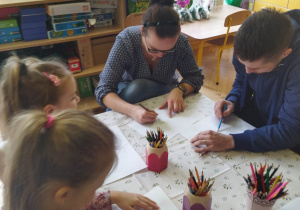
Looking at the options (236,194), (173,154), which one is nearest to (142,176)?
(173,154)

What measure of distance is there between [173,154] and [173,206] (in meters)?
0.23

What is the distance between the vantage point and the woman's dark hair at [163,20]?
3.98 ft

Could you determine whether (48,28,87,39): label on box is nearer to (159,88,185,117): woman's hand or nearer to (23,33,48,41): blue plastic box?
(23,33,48,41): blue plastic box

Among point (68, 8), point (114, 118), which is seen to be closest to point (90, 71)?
point (68, 8)

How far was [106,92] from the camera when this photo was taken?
1354 mm

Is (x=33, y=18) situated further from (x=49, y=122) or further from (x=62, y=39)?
(x=49, y=122)

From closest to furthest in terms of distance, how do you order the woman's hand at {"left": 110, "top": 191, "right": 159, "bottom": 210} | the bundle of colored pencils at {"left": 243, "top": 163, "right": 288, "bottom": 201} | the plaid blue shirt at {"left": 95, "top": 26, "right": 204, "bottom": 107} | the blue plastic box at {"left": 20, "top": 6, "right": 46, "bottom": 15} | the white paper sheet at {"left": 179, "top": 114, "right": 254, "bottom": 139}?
1. the bundle of colored pencils at {"left": 243, "top": 163, "right": 288, "bottom": 201}
2. the woman's hand at {"left": 110, "top": 191, "right": 159, "bottom": 210}
3. the white paper sheet at {"left": 179, "top": 114, "right": 254, "bottom": 139}
4. the plaid blue shirt at {"left": 95, "top": 26, "right": 204, "bottom": 107}
5. the blue plastic box at {"left": 20, "top": 6, "right": 46, "bottom": 15}

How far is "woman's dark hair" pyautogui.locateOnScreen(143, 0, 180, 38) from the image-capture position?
121 cm

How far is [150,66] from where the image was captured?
154 cm

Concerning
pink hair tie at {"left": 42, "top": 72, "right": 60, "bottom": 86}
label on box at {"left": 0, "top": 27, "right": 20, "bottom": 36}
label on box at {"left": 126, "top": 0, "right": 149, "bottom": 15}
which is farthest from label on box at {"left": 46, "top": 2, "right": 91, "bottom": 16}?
pink hair tie at {"left": 42, "top": 72, "right": 60, "bottom": 86}

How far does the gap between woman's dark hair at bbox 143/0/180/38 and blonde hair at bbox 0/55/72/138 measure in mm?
584

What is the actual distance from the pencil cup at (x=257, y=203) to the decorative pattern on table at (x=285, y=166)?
0.33 ft

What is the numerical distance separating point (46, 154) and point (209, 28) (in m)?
2.44

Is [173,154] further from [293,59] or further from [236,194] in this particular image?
[293,59]
